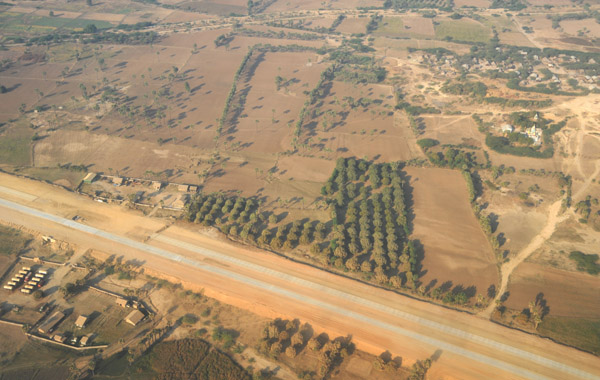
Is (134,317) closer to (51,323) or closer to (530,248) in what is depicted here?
(51,323)

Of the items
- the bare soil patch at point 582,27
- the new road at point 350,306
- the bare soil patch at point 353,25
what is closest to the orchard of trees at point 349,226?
the new road at point 350,306

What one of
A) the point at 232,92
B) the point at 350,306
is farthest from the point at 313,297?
the point at 232,92

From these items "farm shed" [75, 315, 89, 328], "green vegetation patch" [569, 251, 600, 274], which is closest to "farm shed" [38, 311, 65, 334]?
"farm shed" [75, 315, 89, 328]

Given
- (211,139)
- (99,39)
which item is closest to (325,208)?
(211,139)

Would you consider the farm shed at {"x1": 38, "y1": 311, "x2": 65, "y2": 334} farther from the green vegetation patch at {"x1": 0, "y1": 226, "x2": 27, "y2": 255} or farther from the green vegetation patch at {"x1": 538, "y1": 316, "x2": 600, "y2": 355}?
the green vegetation patch at {"x1": 538, "y1": 316, "x2": 600, "y2": 355}

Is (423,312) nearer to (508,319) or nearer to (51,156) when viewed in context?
(508,319)

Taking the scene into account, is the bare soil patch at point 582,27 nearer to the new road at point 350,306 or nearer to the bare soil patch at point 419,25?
the bare soil patch at point 419,25
